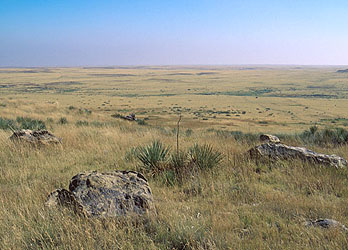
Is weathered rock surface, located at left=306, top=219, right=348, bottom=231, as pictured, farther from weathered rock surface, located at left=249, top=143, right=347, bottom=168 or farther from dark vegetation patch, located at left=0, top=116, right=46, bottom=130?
dark vegetation patch, located at left=0, top=116, right=46, bottom=130

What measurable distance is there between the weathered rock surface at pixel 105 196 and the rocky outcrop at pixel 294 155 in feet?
11.7

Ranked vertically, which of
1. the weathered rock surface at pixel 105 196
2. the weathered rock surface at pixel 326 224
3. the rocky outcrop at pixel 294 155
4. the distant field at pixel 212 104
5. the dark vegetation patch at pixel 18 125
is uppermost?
the weathered rock surface at pixel 105 196

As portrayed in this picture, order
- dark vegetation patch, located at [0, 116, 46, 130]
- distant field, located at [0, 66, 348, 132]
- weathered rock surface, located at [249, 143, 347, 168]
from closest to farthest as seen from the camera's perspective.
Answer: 1. weathered rock surface, located at [249, 143, 347, 168]
2. dark vegetation patch, located at [0, 116, 46, 130]
3. distant field, located at [0, 66, 348, 132]

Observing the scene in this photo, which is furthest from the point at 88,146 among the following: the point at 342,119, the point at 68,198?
the point at 342,119

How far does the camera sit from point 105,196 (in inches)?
144

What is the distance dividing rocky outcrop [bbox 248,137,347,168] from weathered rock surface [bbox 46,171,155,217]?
3551mm

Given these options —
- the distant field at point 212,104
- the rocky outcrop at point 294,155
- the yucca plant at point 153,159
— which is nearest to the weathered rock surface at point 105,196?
the yucca plant at point 153,159

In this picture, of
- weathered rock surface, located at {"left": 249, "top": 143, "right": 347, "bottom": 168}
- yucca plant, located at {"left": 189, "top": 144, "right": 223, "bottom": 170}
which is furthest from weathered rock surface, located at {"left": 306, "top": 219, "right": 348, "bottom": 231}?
weathered rock surface, located at {"left": 249, "top": 143, "right": 347, "bottom": 168}

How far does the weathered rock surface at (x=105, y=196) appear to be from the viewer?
350cm

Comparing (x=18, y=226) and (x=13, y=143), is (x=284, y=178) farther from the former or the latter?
(x=13, y=143)

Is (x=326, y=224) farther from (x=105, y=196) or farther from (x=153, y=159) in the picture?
(x=153, y=159)

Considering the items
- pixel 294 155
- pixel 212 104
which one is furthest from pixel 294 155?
pixel 212 104

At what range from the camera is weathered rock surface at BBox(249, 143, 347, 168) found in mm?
5969

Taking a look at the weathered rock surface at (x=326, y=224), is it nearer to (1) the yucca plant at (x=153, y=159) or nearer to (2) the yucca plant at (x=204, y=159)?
(2) the yucca plant at (x=204, y=159)
